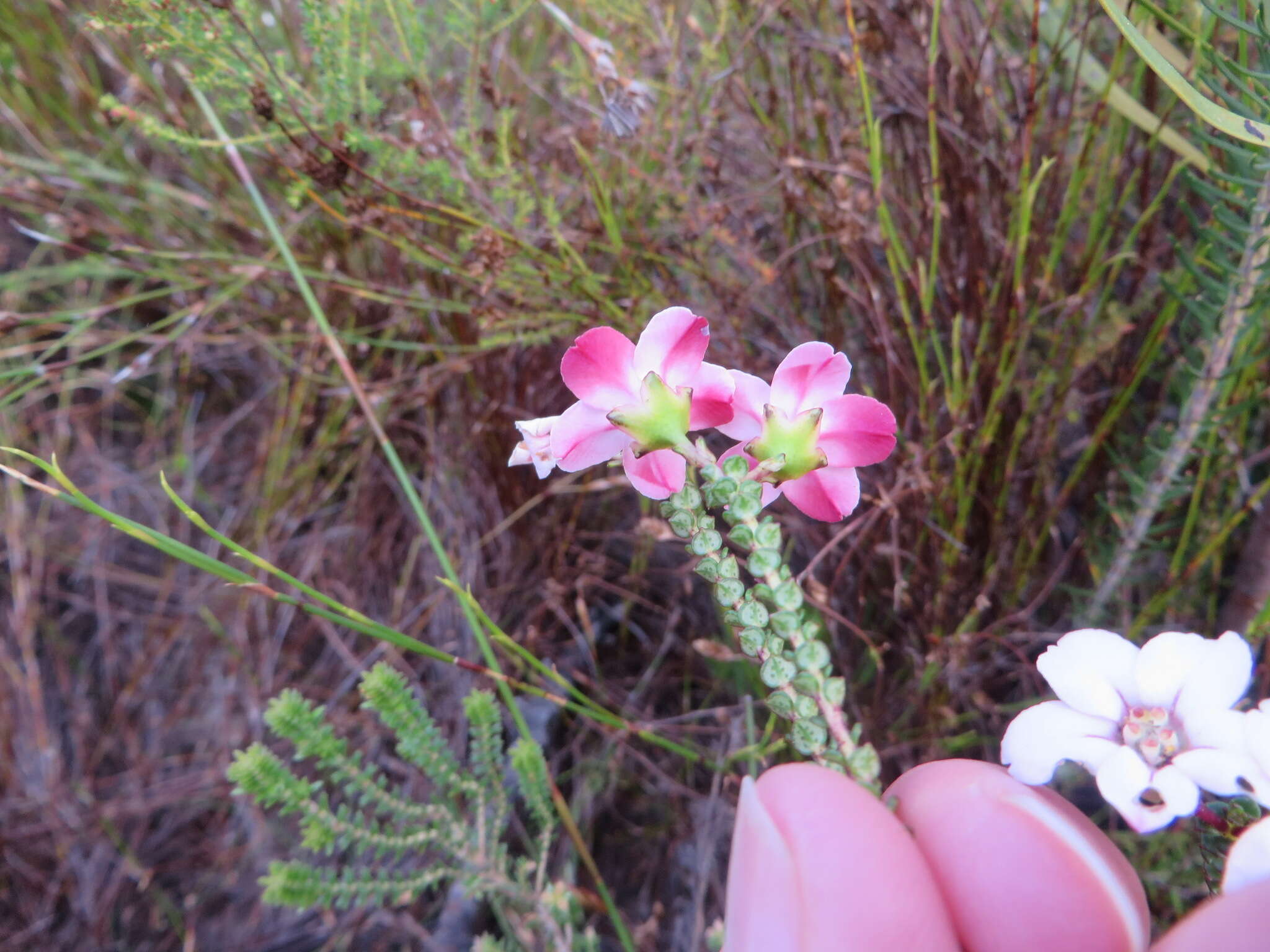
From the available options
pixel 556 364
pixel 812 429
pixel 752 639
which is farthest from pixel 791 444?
pixel 556 364

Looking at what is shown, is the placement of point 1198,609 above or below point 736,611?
below

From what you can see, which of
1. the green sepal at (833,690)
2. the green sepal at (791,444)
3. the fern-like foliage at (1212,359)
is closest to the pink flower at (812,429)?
the green sepal at (791,444)

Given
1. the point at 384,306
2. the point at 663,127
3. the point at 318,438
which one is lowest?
the point at 318,438

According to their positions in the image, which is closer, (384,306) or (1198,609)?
(1198,609)

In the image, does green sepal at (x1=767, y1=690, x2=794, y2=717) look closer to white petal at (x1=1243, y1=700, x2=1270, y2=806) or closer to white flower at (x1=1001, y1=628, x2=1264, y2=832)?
white flower at (x1=1001, y1=628, x2=1264, y2=832)

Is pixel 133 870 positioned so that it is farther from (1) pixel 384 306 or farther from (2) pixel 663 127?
(2) pixel 663 127

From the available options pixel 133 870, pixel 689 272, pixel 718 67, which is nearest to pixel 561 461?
pixel 689 272
